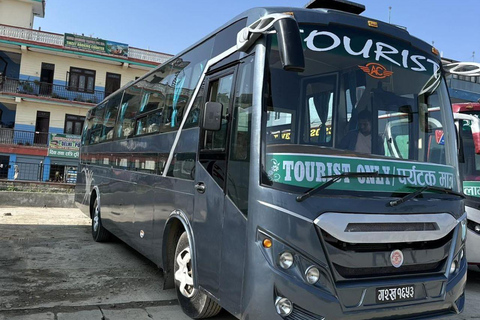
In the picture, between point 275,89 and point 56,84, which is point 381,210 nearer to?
point 275,89

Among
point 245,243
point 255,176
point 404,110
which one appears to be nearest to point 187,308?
point 245,243

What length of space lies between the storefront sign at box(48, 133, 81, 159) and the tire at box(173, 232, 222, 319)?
24138mm

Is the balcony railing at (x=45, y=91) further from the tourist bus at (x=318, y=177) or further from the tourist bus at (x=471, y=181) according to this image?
the tourist bus at (x=471, y=181)

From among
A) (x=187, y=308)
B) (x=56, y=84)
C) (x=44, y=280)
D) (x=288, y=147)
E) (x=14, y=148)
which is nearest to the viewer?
(x=288, y=147)

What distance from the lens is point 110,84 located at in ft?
95.4

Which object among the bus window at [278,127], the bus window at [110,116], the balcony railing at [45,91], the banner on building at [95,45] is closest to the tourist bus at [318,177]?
the bus window at [278,127]

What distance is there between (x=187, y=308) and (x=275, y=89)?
2572 mm

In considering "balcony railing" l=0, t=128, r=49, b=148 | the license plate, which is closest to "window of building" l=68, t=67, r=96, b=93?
"balcony railing" l=0, t=128, r=49, b=148

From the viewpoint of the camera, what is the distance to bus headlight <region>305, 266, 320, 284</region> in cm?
305

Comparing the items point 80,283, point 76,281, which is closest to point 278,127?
point 80,283

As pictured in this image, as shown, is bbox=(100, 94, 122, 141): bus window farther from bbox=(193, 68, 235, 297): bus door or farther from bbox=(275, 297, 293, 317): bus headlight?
bbox=(275, 297, 293, 317): bus headlight

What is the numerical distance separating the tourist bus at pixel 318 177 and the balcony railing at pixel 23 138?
2553cm

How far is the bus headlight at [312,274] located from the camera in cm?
305

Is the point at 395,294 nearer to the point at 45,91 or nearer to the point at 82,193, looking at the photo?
the point at 82,193
